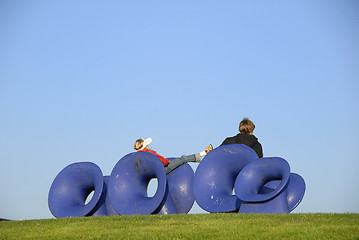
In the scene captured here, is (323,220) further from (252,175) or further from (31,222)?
(31,222)

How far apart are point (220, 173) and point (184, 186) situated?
1193 millimetres

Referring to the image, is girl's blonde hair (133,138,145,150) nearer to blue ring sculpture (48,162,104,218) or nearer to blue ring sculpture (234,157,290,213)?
blue ring sculpture (48,162,104,218)

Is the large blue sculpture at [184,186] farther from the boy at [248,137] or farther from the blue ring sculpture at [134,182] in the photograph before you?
the boy at [248,137]

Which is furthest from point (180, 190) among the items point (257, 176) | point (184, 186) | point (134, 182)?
point (257, 176)

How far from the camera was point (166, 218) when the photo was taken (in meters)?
12.4

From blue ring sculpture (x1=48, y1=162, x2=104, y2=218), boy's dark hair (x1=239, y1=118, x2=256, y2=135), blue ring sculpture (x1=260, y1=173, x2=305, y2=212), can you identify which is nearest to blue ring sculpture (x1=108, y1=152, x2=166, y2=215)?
blue ring sculpture (x1=48, y1=162, x2=104, y2=218)

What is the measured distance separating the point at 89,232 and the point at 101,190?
3357 millimetres

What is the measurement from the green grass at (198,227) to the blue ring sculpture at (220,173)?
2.90ft

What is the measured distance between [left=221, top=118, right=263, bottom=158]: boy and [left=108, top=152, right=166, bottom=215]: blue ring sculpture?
1.87 m

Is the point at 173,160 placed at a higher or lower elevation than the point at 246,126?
lower

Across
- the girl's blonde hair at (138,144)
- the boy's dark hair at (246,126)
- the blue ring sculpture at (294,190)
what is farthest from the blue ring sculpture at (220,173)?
the girl's blonde hair at (138,144)

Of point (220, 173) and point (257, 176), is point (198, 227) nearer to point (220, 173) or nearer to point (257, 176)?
point (257, 176)

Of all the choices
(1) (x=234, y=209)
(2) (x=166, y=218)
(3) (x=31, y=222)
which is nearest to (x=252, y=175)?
(1) (x=234, y=209)

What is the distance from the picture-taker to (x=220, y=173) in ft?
45.4
